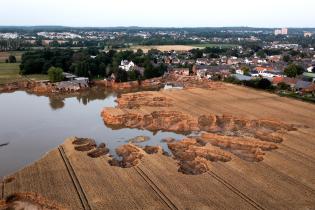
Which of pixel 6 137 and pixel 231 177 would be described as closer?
pixel 231 177

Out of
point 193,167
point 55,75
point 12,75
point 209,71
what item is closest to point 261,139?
point 193,167

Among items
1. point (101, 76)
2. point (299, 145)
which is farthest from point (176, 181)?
point (101, 76)

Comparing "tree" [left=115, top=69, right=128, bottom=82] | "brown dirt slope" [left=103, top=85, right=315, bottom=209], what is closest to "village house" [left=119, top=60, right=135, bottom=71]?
"tree" [left=115, top=69, right=128, bottom=82]

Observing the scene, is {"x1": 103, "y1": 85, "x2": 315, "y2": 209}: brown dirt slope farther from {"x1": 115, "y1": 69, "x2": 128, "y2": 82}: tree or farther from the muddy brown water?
{"x1": 115, "y1": 69, "x2": 128, "y2": 82}: tree

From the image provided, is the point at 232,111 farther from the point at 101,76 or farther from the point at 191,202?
the point at 101,76

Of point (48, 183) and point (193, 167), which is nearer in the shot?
point (48, 183)

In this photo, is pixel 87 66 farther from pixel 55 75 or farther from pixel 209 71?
pixel 209 71
